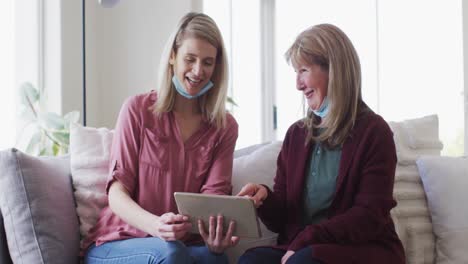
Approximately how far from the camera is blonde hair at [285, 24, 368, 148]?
167 cm

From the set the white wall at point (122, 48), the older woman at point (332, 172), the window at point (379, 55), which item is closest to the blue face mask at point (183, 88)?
the older woman at point (332, 172)

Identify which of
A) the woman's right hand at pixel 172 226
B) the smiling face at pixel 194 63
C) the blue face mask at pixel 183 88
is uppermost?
the smiling face at pixel 194 63

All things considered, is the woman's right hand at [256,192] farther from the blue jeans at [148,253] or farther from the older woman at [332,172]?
the blue jeans at [148,253]

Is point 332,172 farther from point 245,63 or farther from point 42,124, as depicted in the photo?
point 245,63

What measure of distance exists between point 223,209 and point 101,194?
46cm

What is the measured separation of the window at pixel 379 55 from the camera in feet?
12.2

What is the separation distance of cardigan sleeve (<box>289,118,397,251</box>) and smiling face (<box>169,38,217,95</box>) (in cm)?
49

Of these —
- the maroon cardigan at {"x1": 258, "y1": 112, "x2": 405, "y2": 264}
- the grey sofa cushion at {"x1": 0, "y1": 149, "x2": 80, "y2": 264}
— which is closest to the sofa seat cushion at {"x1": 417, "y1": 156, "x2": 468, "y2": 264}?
the maroon cardigan at {"x1": 258, "y1": 112, "x2": 405, "y2": 264}

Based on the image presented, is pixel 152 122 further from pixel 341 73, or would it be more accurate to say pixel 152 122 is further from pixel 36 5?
pixel 36 5

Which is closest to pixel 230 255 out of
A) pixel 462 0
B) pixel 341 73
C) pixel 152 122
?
pixel 152 122

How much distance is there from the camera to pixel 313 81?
1.71 meters

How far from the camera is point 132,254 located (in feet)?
5.12

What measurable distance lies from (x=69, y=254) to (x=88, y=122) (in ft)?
4.53

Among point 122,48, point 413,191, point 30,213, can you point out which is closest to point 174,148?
point 30,213
